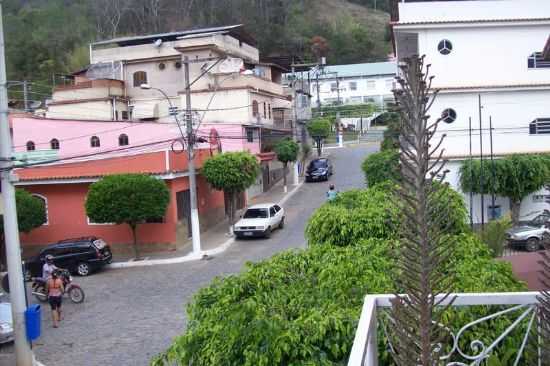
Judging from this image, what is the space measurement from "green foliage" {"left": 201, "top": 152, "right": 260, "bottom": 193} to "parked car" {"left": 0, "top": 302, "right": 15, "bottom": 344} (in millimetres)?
12775

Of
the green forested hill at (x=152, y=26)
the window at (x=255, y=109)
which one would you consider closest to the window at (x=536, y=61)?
the window at (x=255, y=109)

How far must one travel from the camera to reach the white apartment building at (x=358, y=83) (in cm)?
7706

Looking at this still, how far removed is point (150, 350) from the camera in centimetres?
1320

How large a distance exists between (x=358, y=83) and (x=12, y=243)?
69468mm

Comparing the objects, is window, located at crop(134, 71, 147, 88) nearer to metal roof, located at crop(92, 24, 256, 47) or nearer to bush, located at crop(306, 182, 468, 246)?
metal roof, located at crop(92, 24, 256, 47)

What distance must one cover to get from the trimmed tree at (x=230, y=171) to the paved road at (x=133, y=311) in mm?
2476

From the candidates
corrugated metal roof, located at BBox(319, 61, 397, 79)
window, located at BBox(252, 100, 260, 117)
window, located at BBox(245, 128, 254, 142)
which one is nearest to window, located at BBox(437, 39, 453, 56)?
window, located at BBox(245, 128, 254, 142)

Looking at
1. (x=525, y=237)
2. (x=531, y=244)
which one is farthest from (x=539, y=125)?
(x=531, y=244)

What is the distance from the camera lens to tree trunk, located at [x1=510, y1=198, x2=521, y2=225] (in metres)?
25.3

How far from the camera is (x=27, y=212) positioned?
22.5 meters

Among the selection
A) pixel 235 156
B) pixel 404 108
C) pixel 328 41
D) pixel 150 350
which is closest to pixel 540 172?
pixel 235 156

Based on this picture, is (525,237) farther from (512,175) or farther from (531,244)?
(512,175)

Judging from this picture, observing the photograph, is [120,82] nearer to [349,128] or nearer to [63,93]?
[63,93]

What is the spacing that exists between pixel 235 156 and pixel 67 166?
21.8 feet
